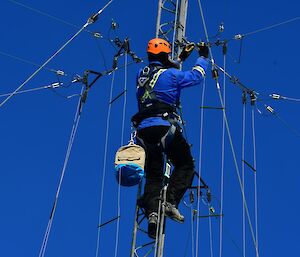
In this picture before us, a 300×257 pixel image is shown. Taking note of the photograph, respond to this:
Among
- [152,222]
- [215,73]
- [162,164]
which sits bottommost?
[152,222]

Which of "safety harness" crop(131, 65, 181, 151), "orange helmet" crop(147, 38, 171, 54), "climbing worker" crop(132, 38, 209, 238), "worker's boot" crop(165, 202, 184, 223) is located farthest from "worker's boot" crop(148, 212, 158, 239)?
"orange helmet" crop(147, 38, 171, 54)

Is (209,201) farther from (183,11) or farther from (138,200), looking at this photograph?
(183,11)

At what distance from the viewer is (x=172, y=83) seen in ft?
32.4

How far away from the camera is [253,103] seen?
13008 mm

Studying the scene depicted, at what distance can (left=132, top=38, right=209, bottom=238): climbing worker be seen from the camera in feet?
32.1

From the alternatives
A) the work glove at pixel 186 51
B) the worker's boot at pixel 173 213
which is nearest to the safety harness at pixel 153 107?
the work glove at pixel 186 51

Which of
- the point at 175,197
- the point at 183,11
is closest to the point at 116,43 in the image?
the point at 183,11

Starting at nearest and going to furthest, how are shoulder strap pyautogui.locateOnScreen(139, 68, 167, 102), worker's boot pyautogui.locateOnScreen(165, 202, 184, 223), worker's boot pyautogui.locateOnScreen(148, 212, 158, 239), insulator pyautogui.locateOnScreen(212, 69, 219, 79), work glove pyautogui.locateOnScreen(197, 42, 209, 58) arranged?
worker's boot pyautogui.locateOnScreen(148, 212, 158, 239)
worker's boot pyautogui.locateOnScreen(165, 202, 184, 223)
shoulder strap pyautogui.locateOnScreen(139, 68, 167, 102)
work glove pyautogui.locateOnScreen(197, 42, 209, 58)
insulator pyautogui.locateOnScreen(212, 69, 219, 79)

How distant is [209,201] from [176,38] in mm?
2338

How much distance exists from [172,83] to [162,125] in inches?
21.1

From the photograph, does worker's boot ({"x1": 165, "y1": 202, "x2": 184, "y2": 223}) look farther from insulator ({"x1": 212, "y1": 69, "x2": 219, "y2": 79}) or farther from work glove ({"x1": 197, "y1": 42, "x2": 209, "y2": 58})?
insulator ({"x1": 212, "y1": 69, "x2": 219, "y2": 79})

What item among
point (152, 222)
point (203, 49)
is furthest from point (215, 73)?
point (152, 222)

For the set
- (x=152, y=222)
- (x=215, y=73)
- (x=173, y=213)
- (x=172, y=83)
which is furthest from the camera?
(x=215, y=73)

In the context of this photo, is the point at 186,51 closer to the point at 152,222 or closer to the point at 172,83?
the point at 172,83
